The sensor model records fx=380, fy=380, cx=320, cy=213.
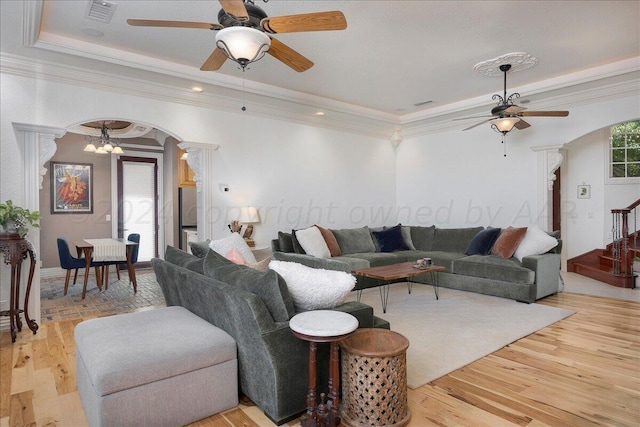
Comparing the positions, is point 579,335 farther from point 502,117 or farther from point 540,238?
point 502,117

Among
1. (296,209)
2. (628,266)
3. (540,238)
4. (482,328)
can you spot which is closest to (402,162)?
(296,209)

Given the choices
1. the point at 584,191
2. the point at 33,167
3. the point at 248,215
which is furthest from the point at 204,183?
the point at 584,191

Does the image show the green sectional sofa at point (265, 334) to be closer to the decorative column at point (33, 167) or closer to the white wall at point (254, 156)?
the decorative column at point (33, 167)

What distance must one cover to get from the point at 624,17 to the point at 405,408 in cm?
395

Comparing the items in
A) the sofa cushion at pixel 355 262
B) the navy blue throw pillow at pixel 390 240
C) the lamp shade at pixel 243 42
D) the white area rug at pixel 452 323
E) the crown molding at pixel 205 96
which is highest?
the crown molding at pixel 205 96

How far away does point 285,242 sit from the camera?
225 inches

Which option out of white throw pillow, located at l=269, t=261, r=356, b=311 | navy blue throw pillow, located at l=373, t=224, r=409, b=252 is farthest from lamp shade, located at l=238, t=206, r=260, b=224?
white throw pillow, located at l=269, t=261, r=356, b=311

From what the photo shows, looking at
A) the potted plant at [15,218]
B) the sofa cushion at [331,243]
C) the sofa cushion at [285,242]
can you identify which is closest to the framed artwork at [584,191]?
the sofa cushion at [331,243]

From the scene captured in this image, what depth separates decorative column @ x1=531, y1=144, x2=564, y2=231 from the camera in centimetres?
578

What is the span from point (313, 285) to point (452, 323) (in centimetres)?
226

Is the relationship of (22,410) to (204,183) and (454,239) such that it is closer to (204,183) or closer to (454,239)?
(204,183)

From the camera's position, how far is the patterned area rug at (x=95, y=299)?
4.62m

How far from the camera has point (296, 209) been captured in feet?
20.6

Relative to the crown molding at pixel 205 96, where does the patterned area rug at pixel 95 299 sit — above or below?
below
